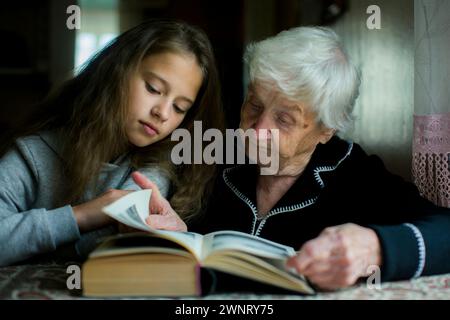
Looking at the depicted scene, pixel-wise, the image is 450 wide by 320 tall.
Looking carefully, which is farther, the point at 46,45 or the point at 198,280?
the point at 46,45

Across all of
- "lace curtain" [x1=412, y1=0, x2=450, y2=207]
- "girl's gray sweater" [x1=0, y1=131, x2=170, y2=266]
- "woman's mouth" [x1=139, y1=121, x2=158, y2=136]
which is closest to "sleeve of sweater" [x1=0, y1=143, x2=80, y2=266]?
A: "girl's gray sweater" [x1=0, y1=131, x2=170, y2=266]

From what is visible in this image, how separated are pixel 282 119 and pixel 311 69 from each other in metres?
0.13

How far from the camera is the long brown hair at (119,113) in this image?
4.52 ft

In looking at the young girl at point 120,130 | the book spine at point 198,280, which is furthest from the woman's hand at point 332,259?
the young girl at point 120,130

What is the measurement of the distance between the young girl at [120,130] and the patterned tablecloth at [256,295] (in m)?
0.19

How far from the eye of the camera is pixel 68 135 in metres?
1.42

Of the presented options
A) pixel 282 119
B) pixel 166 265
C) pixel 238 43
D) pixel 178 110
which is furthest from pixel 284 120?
pixel 238 43

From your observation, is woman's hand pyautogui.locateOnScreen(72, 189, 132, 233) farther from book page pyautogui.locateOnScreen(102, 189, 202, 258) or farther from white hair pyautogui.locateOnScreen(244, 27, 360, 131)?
white hair pyautogui.locateOnScreen(244, 27, 360, 131)

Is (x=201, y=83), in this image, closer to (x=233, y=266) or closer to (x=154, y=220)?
(x=154, y=220)

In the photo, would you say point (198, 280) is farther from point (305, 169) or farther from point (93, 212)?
point (305, 169)

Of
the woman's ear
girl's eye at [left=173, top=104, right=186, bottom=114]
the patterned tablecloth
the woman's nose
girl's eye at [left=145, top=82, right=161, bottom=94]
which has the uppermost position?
girl's eye at [left=145, top=82, right=161, bottom=94]

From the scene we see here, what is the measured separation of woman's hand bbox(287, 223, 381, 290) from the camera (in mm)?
928

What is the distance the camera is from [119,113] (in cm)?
139
